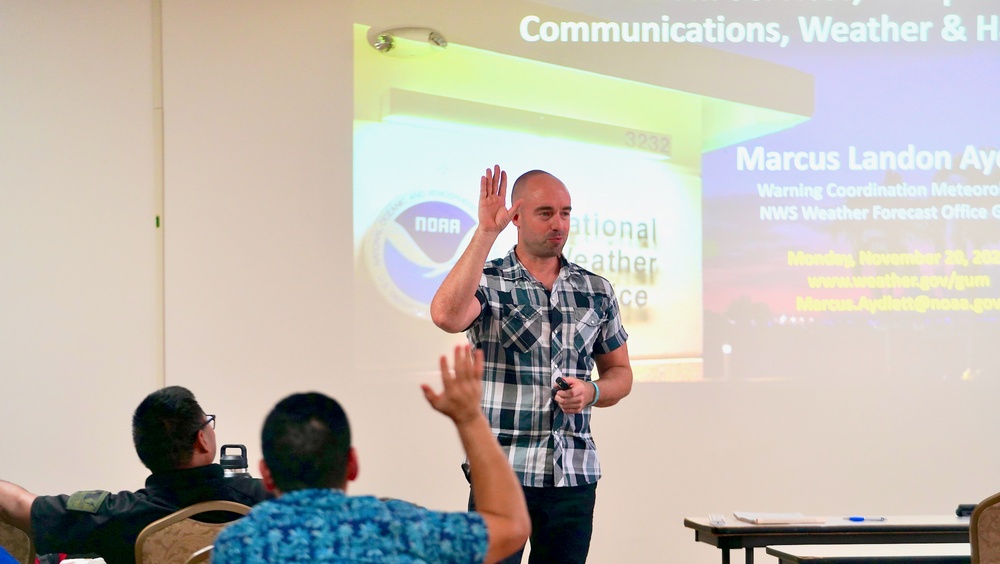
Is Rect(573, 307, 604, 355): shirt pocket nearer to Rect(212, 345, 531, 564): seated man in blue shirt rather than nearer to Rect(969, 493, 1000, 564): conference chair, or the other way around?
Rect(969, 493, 1000, 564): conference chair

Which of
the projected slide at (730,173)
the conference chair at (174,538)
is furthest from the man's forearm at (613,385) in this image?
the projected slide at (730,173)

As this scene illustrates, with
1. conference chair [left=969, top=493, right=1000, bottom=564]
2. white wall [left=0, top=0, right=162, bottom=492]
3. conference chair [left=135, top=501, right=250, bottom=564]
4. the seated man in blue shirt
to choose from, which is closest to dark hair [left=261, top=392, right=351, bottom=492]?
the seated man in blue shirt

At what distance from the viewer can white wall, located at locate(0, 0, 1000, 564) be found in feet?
14.5

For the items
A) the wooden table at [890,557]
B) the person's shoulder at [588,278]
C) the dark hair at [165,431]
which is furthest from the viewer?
the wooden table at [890,557]

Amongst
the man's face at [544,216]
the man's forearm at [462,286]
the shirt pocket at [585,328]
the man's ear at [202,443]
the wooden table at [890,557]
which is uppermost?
the man's face at [544,216]

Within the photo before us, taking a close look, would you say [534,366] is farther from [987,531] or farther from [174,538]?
[987,531]

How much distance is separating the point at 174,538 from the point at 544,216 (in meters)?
1.28

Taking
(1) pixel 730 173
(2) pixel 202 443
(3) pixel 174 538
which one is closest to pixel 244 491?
(2) pixel 202 443

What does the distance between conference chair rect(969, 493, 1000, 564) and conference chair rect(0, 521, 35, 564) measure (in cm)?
225

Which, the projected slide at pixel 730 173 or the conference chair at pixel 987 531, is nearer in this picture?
the conference chair at pixel 987 531

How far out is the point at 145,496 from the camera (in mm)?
2078

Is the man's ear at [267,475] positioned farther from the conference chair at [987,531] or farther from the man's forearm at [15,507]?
the conference chair at [987,531]

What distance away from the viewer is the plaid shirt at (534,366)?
Result: 249 cm

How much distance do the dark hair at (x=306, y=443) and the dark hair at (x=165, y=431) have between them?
0.91 m
